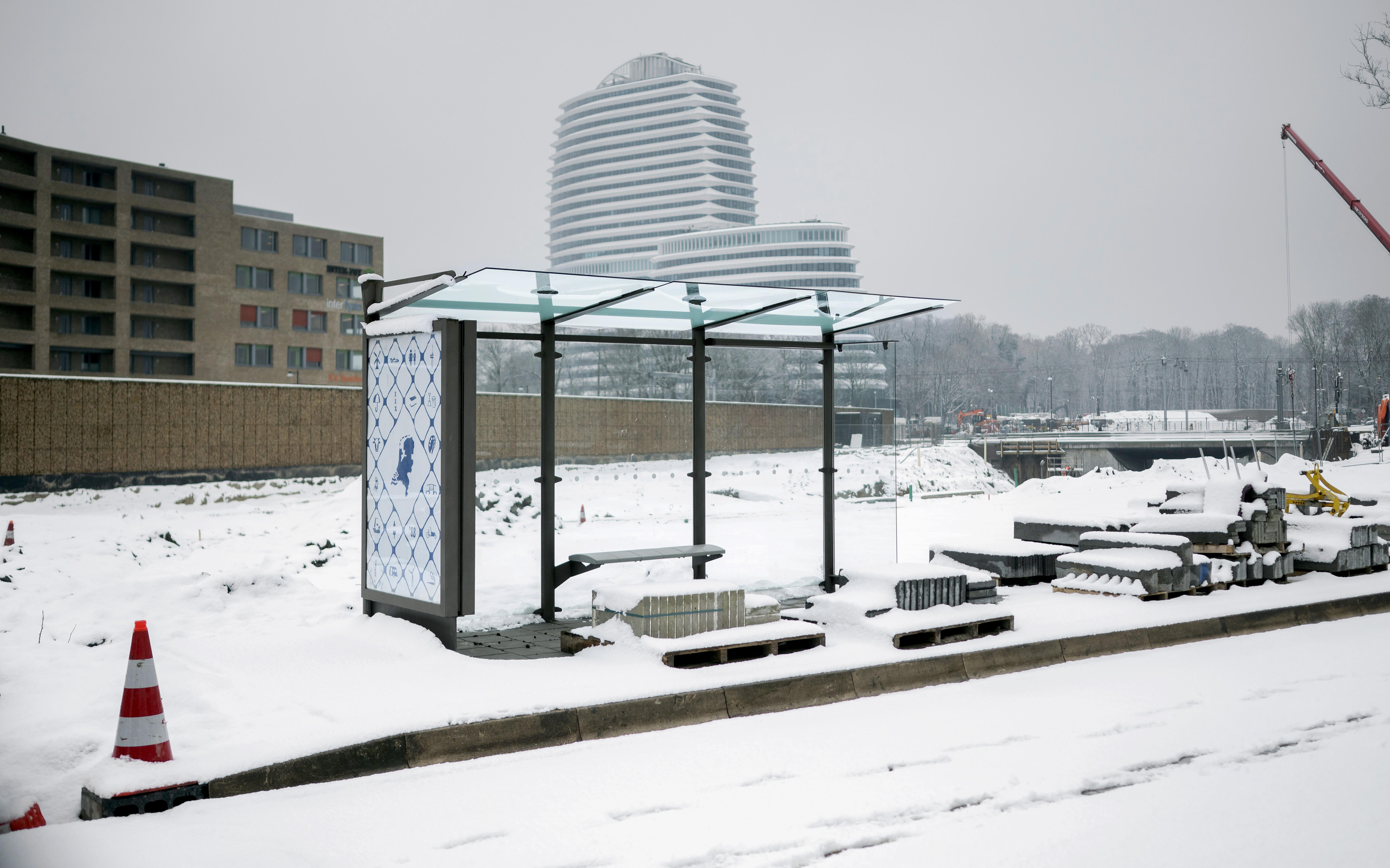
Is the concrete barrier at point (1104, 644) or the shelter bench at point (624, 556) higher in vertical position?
the shelter bench at point (624, 556)

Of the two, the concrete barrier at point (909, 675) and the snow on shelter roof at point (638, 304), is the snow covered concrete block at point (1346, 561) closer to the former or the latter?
the snow on shelter roof at point (638, 304)

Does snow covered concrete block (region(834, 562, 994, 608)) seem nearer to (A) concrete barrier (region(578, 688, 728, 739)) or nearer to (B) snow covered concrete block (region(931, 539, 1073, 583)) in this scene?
(A) concrete barrier (region(578, 688, 728, 739))

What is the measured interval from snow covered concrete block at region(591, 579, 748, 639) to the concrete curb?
37.0 inches

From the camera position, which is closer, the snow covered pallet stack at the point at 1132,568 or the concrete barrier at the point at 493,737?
the concrete barrier at the point at 493,737

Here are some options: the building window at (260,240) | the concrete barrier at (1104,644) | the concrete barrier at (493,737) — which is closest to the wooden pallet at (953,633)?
the concrete barrier at (1104,644)

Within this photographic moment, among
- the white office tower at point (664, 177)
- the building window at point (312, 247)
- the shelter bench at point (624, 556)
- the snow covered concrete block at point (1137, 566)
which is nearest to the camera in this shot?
the shelter bench at point (624, 556)

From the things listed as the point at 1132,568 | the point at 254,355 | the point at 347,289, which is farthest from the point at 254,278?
→ the point at 1132,568

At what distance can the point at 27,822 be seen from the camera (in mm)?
4520

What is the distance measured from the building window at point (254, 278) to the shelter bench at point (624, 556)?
67.1m

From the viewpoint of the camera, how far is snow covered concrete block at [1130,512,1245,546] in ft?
37.1

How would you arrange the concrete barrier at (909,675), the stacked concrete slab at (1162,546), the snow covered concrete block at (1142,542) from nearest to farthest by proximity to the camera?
the concrete barrier at (909,675)
the stacked concrete slab at (1162,546)
the snow covered concrete block at (1142,542)

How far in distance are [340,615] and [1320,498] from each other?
44.8ft

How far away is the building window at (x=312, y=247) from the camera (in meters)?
70.9

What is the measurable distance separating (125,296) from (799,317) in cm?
6627
